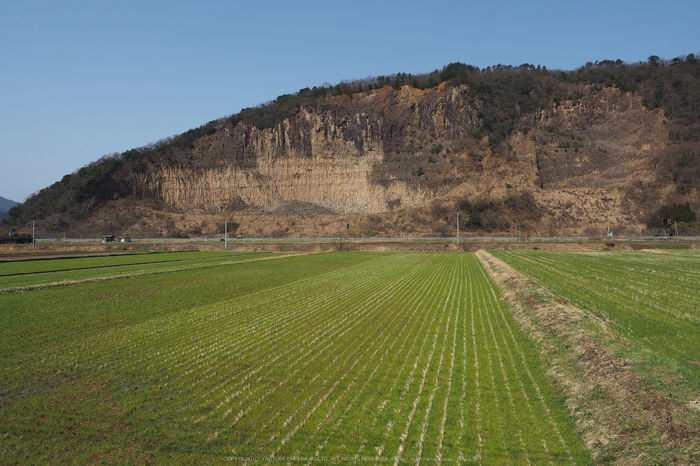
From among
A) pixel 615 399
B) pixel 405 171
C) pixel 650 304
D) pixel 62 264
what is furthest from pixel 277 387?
pixel 405 171

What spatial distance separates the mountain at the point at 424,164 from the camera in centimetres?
7888

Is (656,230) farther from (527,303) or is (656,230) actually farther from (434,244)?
(527,303)

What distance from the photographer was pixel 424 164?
8988 cm

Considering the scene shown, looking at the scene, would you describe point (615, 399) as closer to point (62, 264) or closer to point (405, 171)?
point (62, 264)

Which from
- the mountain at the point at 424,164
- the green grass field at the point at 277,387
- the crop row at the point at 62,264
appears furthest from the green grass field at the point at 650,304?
the mountain at the point at 424,164

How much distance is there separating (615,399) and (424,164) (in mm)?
85299

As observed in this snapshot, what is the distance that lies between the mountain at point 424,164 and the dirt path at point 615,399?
66.9 metres

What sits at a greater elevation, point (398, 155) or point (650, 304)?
point (398, 155)

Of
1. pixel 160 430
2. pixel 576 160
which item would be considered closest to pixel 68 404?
pixel 160 430

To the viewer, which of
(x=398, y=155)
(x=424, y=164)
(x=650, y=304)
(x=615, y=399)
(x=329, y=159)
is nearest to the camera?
(x=615, y=399)

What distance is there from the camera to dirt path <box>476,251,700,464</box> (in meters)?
5.41

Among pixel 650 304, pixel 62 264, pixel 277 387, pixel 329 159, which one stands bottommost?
pixel 277 387

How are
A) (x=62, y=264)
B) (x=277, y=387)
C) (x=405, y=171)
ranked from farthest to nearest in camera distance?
(x=405, y=171), (x=62, y=264), (x=277, y=387)

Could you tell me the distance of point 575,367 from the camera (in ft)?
28.4
